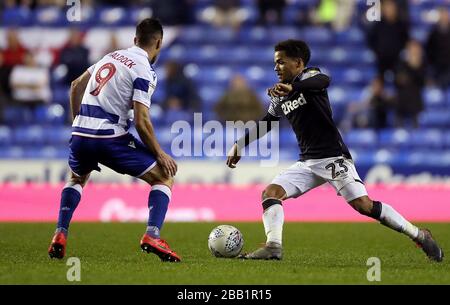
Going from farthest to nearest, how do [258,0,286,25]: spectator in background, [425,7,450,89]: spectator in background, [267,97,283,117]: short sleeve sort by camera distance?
[258,0,286,25]: spectator in background → [425,7,450,89]: spectator in background → [267,97,283,117]: short sleeve

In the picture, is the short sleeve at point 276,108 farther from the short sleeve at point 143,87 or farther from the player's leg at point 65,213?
the player's leg at point 65,213

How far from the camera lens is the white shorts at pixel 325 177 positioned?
762 centimetres

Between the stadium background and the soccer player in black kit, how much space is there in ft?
17.9

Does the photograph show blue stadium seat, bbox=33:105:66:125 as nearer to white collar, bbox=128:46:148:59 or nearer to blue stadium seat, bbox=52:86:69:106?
blue stadium seat, bbox=52:86:69:106

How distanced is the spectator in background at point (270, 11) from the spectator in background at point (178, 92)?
259 centimetres

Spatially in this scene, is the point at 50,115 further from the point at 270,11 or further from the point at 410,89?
the point at 410,89

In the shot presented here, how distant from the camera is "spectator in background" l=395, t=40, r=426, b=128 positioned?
16.0 metres

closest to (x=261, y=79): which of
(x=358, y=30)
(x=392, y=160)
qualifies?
(x=358, y=30)

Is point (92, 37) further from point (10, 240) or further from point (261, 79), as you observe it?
point (10, 240)

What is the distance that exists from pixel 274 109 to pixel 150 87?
1.27 m

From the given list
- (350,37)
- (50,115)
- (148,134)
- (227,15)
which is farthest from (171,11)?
(148,134)

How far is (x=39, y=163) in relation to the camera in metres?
14.0

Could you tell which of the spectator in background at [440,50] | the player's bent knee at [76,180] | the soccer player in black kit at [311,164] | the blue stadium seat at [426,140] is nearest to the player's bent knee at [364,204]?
the soccer player in black kit at [311,164]

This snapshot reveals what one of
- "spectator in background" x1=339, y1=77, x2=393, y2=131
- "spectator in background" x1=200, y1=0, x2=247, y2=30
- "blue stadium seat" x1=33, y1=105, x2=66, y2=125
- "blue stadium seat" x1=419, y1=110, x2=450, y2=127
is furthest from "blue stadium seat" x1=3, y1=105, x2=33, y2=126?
"blue stadium seat" x1=419, y1=110, x2=450, y2=127
